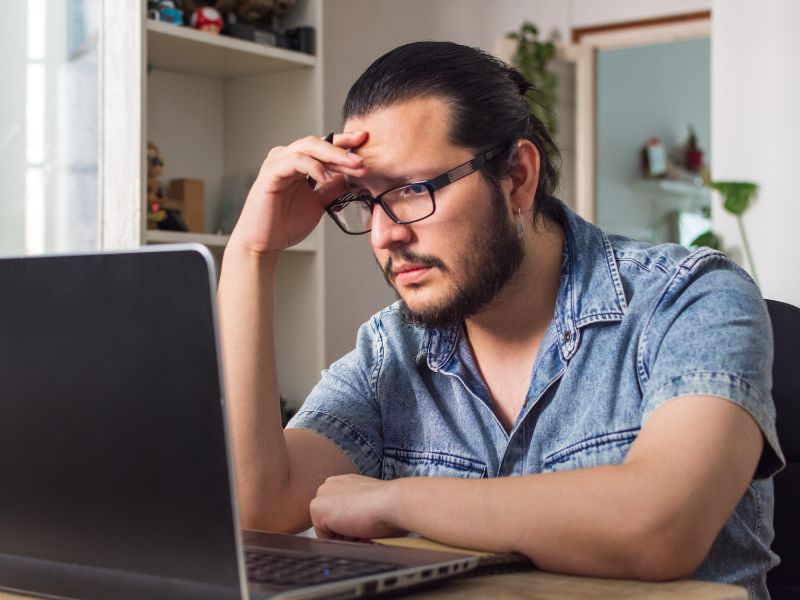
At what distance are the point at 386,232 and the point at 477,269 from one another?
12cm

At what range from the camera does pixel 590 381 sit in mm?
1299

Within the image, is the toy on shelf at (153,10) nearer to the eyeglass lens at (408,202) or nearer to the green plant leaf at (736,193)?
the eyeglass lens at (408,202)

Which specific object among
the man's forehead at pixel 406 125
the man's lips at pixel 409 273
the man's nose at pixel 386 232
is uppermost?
the man's forehead at pixel 406 125

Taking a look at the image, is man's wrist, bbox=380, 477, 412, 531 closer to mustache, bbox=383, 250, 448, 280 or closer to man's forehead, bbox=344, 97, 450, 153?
mustache, bbox=383, 250, 448, 280

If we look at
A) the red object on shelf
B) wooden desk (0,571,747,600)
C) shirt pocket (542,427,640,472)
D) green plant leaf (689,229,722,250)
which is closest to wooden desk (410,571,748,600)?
wooden desk (0,571,747,600)

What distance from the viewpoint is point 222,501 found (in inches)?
28.7

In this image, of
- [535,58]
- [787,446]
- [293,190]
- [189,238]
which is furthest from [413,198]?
[535,58]

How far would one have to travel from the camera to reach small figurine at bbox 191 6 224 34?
3330 mm

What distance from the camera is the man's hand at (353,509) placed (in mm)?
1081

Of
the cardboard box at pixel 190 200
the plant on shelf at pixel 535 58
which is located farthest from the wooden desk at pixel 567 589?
the plant on shelf at pixel 535 58

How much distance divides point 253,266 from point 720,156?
348 centimetres

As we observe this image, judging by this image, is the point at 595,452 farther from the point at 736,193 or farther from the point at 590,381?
the point at 736,193

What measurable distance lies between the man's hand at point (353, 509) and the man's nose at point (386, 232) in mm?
292

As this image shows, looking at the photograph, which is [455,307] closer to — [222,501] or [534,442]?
[534,442]
